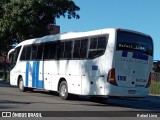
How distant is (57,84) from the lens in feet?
68.6

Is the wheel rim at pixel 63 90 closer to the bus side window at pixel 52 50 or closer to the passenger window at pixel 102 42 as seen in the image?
the bus side window at pixel 52 50

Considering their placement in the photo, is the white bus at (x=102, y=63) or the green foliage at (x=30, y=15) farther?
the green foliage at (x=30, y=15)

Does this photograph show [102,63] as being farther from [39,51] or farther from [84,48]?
[39,51]

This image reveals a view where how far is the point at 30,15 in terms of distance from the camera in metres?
36.1

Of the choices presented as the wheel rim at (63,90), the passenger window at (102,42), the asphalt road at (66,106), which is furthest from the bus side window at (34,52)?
the passenger window at (102,42)

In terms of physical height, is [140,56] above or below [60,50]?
below

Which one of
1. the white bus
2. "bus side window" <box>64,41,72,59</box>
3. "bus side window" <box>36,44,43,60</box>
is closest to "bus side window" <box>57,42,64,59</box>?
the white bus

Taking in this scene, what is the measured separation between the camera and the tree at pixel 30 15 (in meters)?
36.0

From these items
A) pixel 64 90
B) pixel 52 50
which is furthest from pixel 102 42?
pixel 52 50

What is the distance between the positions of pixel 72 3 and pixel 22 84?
14018 mm

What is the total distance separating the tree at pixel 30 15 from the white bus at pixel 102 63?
15.2 m

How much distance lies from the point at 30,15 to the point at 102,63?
65.0ft

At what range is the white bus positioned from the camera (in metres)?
17.2

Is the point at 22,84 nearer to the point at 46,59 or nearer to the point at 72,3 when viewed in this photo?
the point at 46,59
